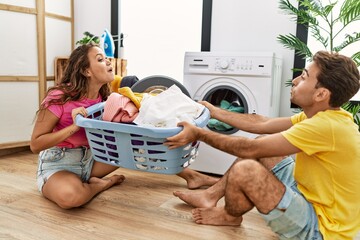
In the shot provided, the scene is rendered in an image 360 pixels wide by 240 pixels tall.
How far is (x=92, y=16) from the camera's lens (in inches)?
133

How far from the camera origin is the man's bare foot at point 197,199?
1721 mm

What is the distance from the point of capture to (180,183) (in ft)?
7.18

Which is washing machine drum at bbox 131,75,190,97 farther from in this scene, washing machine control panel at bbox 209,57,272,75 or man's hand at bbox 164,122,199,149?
man's hand at bbox 164,122,199,149

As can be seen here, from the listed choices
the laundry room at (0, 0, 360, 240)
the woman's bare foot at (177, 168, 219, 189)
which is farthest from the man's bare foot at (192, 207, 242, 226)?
the woman's bare foot at (177, 168, 219, 189)

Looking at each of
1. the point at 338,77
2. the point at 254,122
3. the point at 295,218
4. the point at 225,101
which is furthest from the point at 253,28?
the point at 295,218

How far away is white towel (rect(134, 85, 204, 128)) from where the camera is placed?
55.8 inches

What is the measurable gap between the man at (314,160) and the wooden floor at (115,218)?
332mm

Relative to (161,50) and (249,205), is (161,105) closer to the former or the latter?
(249,205)

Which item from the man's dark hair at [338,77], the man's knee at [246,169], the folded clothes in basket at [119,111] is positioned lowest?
the man's knee at [246,169]

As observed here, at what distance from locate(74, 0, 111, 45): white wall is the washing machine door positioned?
1.55 metres

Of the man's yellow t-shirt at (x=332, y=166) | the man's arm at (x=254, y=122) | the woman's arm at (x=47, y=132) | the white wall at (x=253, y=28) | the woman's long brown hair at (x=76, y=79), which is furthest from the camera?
the white wall at (x=253, y=28)

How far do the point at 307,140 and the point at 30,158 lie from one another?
2.37 meters

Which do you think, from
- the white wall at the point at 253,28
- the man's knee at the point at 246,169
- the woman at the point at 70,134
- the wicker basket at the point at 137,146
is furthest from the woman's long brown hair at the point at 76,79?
the white wall at the point at 253,28

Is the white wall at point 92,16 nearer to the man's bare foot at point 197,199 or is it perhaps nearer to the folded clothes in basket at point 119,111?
the folded clothes in basket at point 119,111
